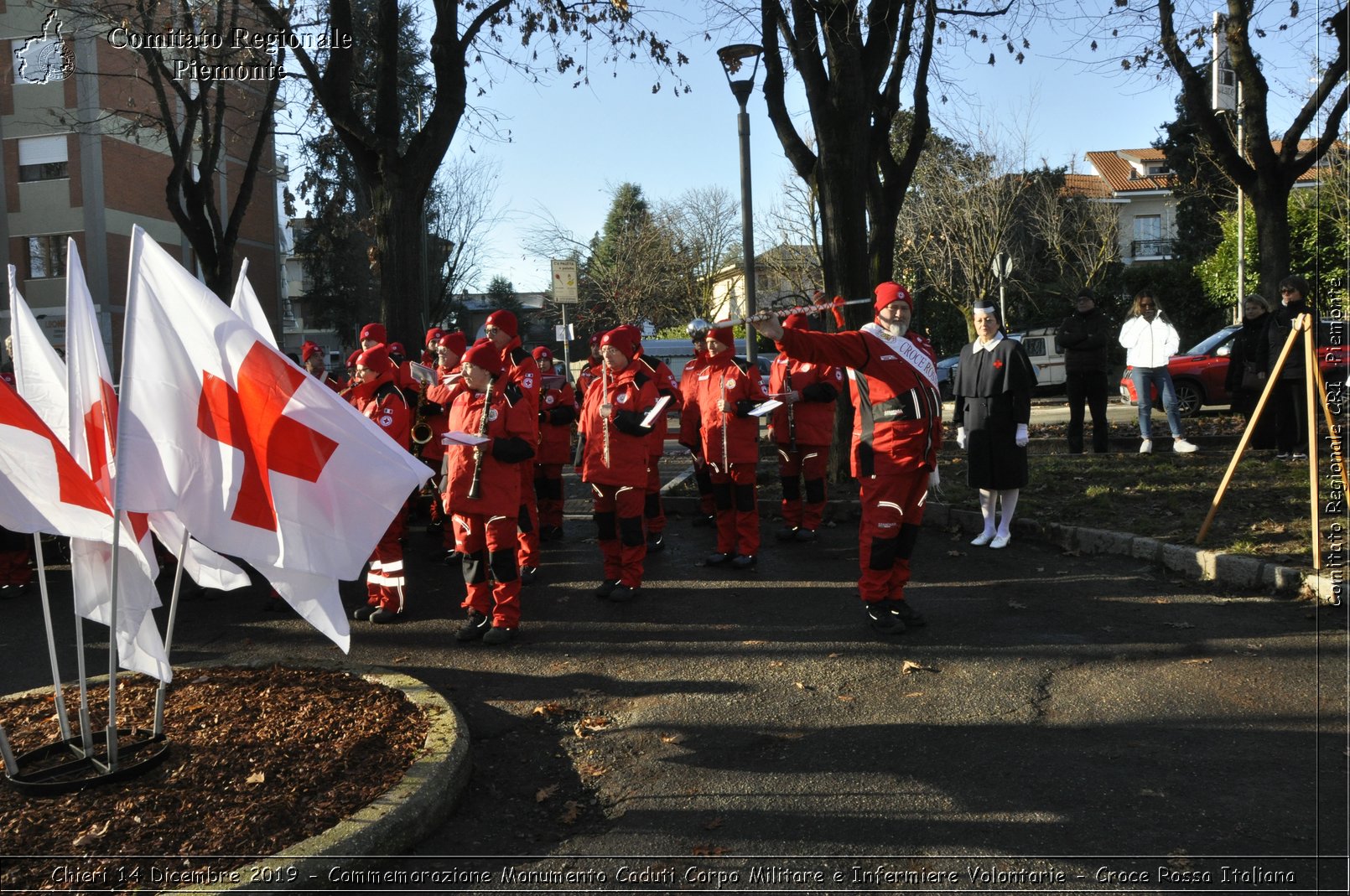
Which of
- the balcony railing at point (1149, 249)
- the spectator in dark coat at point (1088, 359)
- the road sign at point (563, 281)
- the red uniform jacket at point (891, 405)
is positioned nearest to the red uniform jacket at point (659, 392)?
the red uniform jacket at point (891, 405)

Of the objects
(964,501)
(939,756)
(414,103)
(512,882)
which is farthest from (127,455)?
(414,103)

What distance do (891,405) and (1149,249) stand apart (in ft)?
189

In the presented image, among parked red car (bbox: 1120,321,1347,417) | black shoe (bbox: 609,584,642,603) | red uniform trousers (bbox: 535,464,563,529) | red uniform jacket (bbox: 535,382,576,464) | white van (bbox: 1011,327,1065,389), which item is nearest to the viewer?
black shoe (bbox: 609,584,642,603)

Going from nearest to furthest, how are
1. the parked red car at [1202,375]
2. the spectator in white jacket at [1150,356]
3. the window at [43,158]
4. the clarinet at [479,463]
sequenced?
→ the clarinet at [479,463] → the spectator in white jacket at [1150,356] → the parked red car at [1202,375] → the window at [43,158]

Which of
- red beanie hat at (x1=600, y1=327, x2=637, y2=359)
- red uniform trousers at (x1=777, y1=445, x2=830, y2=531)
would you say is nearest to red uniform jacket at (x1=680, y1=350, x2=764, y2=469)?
red uniform trousers at (x1=777, y1=445, x2=830, y2=531)

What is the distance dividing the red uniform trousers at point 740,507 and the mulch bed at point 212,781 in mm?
3789

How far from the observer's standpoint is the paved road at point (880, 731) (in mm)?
3803

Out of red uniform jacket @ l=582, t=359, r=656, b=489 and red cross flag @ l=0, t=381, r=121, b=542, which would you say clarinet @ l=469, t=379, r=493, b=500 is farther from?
red cross flag @ l=0, t=381, r=121, b=542

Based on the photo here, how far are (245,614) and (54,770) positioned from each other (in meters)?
3.59

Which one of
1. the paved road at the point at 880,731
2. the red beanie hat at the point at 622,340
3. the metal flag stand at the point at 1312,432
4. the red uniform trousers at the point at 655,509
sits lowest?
the paved road at the point at 880,731

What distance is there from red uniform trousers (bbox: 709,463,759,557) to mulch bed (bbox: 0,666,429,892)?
3.79 m

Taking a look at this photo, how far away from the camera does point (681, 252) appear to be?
156 ft

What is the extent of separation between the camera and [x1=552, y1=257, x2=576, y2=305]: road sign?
1917 centimetres

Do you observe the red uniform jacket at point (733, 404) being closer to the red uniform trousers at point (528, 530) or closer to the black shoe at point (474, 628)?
the red uniform trousers at point (528, 530)
